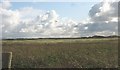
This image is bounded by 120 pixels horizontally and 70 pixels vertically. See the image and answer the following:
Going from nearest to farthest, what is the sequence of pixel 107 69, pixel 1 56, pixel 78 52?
pixel 1 56 → pixel 107 69 → pixel 78 52

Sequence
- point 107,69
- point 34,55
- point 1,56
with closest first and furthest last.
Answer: point 1,56 → point 107,69 → point 34,55

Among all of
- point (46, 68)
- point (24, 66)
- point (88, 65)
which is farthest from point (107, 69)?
point (24, 66)

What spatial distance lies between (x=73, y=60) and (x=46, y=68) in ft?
9.46

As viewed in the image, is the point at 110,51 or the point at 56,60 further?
the point at 110,51

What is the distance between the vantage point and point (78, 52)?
70.2ft

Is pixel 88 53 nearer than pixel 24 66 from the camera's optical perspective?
No

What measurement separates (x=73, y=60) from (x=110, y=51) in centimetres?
416

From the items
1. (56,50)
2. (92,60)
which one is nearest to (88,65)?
(92,60)

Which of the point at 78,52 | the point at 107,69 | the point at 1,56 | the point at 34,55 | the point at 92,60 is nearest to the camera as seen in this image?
the point at 1,56

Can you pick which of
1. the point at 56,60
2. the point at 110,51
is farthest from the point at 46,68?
the point at 110,51

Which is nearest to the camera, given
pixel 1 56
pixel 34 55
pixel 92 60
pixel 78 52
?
pixel 1 56

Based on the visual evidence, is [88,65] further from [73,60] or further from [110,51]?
[110,51]

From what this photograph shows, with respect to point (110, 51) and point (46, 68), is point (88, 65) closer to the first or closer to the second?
point (46, 68)

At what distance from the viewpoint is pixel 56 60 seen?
1900 centimetres
